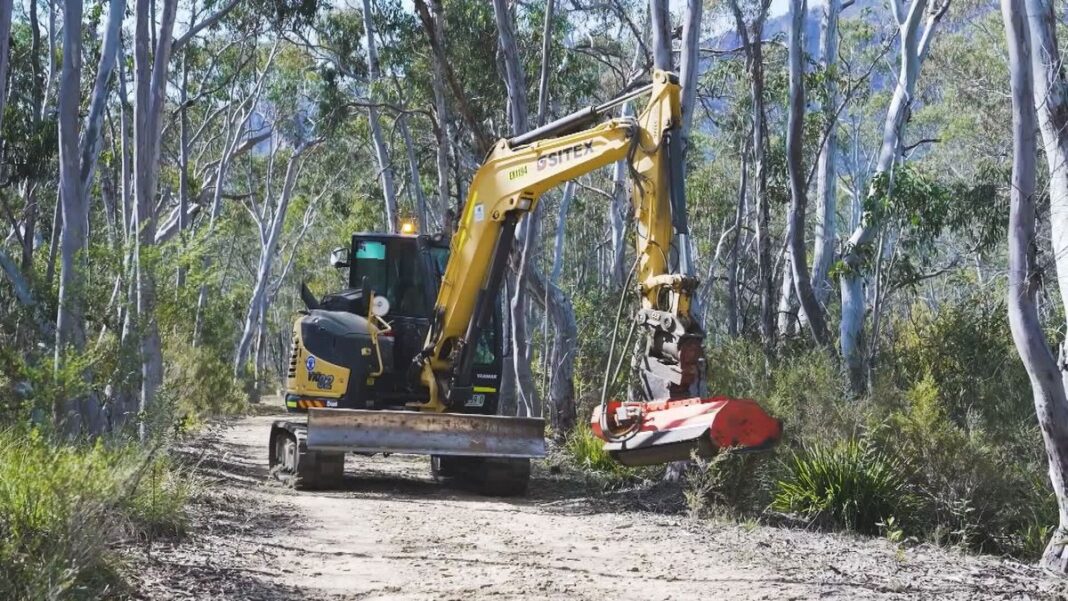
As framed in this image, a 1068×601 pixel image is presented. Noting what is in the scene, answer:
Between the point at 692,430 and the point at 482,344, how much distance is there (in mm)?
5448

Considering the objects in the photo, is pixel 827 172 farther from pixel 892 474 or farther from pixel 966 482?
pixel 892 474

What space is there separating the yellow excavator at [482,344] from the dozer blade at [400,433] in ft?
0.04

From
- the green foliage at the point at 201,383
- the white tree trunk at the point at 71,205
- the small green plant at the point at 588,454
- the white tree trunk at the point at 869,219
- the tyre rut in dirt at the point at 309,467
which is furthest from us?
the white tree trunk at the point at 869,219

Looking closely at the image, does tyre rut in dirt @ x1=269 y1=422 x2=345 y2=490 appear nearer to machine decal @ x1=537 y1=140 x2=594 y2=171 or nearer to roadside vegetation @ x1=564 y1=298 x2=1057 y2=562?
roadside vegetation @ x1=564 y1=298 x2=1057 y2=562

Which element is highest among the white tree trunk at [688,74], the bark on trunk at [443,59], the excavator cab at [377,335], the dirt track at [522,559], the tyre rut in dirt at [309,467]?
the bark on trunk at [443,59]

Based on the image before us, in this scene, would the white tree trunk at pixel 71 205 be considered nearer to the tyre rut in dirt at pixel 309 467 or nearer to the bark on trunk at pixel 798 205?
the tyre rut in dirt at pixel 309 467

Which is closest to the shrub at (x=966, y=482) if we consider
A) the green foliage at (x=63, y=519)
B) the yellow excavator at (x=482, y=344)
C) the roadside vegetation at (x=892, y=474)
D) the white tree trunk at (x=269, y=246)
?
the roadside vegetation at (x=892, y=474)

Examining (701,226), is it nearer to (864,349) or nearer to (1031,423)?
(864,349)

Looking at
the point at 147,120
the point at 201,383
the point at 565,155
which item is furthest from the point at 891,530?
the point at 201,383

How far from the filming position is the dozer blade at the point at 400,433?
1209cm

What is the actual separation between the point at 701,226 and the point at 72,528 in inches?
1423

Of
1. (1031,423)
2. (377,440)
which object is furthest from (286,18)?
(1031,423)

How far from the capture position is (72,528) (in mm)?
6098

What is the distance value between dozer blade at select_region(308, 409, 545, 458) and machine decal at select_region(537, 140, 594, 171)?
8.29ft
